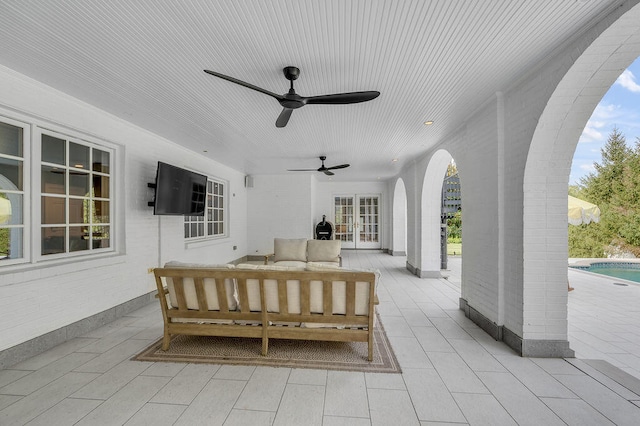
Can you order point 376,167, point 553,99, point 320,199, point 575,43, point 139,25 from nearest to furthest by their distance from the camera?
point 139,25 < point 575,43 < point 553,99 < point 376,167 < point 320,199

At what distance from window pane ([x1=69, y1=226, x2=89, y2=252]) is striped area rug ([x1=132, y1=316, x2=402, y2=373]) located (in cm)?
156

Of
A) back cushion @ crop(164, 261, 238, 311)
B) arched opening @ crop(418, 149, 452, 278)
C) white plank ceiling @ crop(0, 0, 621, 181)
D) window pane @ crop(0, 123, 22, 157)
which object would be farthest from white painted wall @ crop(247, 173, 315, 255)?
window pane @ crop(0, 123, 22, 157)

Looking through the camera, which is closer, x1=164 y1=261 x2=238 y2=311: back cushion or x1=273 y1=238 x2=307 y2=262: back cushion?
x1=164 y1=261 x2=238 y2=311: back cushion

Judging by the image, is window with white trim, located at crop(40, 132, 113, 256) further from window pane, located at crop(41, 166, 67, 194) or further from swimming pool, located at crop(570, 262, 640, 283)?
swimming pool, located at crop(570, 262, 640, 283)

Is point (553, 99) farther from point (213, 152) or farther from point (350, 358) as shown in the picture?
point (213, 152)

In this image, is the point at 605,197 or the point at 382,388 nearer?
the point at 382,388

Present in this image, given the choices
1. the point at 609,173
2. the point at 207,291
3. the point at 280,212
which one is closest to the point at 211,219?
the point at 280,212

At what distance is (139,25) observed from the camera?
191 cm

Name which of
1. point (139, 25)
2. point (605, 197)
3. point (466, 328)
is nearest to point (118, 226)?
point (139, 25)

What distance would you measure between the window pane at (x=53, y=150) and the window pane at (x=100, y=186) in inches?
18.7

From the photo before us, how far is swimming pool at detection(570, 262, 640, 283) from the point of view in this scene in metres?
7.71

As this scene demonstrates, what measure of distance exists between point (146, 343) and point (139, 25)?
9.76 feet

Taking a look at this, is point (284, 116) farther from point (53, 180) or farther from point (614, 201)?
point (614, 201)

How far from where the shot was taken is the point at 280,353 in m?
2.74
